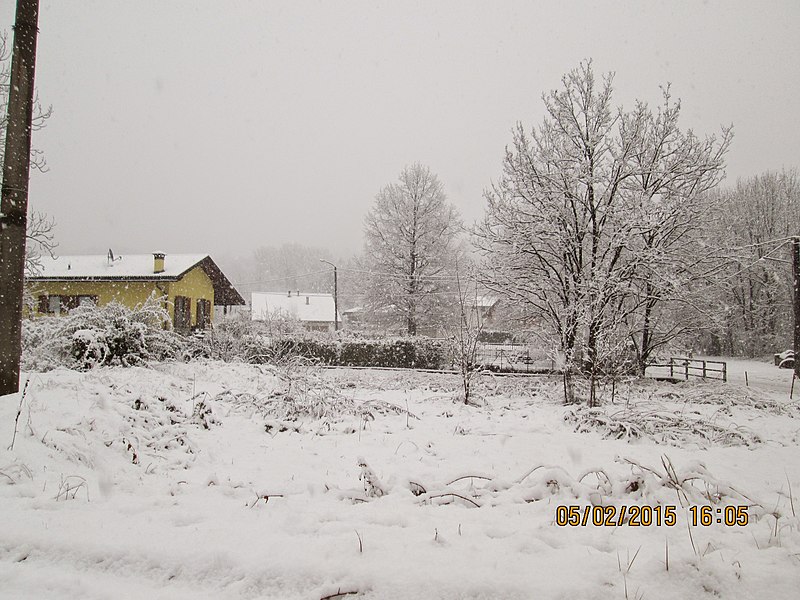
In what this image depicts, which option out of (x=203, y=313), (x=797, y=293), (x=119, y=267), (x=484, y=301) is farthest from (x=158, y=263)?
(x=797, y=293)

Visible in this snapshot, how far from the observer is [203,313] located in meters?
Result: 28.6

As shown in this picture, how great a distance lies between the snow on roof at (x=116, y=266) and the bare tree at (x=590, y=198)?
747 inches

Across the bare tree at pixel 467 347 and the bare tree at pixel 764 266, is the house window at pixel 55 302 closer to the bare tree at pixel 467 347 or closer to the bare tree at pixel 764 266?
the bare tree at pixel 467 347

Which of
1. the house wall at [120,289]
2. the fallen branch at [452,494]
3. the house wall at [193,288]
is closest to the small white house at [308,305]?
the house wall at [193,288]

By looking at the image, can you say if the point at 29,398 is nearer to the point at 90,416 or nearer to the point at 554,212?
the point at 90,416

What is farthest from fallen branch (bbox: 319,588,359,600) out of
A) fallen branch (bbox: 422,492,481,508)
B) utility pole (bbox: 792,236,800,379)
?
utility pole (bbox: 792,236,800,379)

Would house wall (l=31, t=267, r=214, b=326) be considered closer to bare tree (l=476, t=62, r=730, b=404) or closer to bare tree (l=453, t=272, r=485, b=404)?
Result: bare tree (l=476, t=62, r=730, b=404)

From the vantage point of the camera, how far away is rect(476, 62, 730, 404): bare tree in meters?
14.3

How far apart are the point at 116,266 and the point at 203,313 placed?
18.2ft

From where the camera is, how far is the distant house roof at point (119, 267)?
976 inches

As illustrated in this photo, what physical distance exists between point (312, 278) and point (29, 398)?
7514 cm

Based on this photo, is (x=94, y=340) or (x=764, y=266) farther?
(x=764, y=266)

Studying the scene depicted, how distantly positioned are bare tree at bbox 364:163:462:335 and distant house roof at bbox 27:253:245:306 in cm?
1078

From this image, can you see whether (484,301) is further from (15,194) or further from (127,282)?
(127,282)
